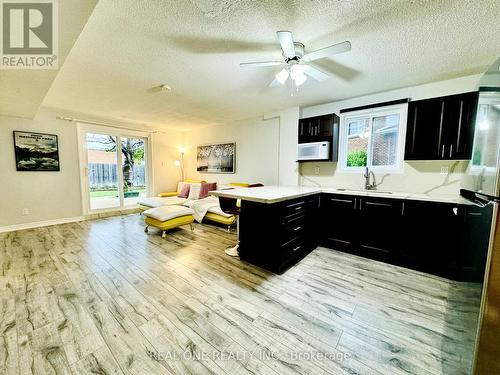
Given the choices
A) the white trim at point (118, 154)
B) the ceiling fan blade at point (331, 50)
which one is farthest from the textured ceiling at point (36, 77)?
the ceiling fan blade at point (331, 50)

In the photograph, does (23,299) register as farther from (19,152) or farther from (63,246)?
(19,152)

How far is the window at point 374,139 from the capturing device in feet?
9.87

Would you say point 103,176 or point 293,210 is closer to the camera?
point 293,210

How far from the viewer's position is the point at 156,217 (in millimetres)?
3473

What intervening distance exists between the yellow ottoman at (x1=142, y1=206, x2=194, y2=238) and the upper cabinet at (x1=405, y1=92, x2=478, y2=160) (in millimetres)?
3789

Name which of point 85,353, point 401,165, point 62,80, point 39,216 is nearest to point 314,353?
point 85,353

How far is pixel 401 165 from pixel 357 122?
103 centimetres

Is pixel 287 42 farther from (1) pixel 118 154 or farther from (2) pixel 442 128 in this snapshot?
(1) pixel 118 154

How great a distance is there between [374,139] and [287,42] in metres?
2.47

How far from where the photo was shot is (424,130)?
8.42 feet

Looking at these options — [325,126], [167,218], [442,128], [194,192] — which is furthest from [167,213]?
[442,128]

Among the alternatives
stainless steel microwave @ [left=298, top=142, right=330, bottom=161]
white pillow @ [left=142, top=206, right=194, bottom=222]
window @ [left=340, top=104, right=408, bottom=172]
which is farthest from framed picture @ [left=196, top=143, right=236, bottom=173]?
window @ [left=340, top=104, right=408, bottom=172]

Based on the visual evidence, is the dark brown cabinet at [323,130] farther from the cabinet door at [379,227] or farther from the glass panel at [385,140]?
the cabinet door at [379,227]

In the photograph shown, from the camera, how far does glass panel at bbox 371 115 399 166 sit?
305cm
